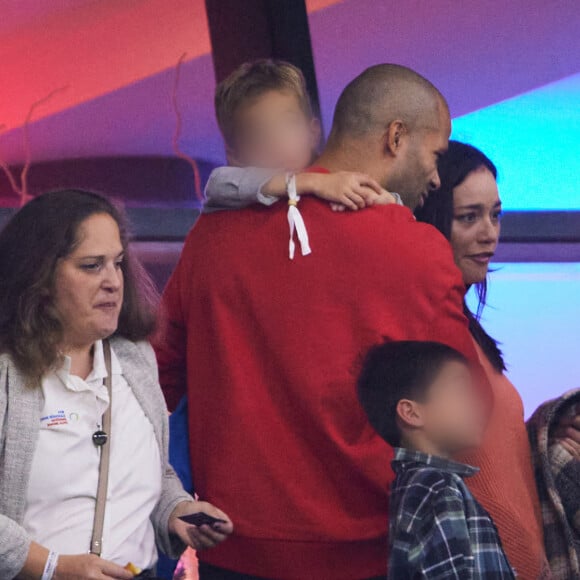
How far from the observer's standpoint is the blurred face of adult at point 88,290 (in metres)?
1.92

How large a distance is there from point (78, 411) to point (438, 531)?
0.59 m

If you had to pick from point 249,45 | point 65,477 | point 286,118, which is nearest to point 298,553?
point 65,477

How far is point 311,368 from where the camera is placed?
6.29 feet

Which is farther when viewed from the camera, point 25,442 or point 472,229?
point 472,229

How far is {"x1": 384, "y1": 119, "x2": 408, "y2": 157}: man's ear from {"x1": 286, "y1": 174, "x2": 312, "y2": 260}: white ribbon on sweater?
8.6 inches

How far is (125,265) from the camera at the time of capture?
2.14 meters

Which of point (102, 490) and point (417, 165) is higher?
point (417, 165)

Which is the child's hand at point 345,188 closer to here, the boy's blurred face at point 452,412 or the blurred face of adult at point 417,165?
the blurred face of adult at point 417,165

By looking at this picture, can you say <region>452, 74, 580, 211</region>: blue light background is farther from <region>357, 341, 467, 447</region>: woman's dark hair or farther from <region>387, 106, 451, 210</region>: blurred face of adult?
<region>357, 341, 467, 447</region>: woman's dark hair

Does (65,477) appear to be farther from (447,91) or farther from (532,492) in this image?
(447,91)

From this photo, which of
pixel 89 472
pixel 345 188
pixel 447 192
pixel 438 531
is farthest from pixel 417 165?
pixel 89 472

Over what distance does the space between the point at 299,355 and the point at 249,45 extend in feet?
5.39

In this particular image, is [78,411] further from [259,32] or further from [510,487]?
[259,32]

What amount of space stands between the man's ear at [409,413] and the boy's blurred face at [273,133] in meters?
0.56
